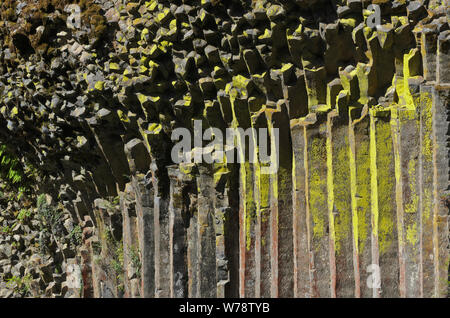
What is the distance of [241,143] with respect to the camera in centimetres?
663

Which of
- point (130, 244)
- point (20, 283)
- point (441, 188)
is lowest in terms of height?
point (20, 283)

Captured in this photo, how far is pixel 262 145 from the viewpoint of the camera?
651 cm

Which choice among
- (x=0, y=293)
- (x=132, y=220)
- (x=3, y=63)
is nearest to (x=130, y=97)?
(x=132, y=220)

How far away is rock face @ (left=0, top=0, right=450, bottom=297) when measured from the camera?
5.61 m

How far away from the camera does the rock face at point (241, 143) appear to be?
221 inches

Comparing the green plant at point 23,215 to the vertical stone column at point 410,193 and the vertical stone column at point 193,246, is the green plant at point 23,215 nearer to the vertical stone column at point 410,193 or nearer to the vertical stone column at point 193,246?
the vertical stone column at point 193,246

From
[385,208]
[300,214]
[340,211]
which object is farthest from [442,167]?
[300,214]

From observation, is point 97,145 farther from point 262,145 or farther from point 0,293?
point 0,293

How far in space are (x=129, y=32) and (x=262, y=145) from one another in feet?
5.25

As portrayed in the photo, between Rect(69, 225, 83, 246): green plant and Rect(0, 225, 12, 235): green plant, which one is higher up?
Rect(0, 225, 12, 235): green plant

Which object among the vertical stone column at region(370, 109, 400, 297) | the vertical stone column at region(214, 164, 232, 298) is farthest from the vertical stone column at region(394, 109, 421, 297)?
the vertical stone column at region(214, 164, 232, 298)

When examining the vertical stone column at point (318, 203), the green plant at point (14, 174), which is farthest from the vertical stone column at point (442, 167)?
the green plant at point (14, 174)

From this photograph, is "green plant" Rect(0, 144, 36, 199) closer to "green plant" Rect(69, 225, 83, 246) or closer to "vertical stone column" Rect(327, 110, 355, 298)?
"green plant" Rect(69, 225, 83, 246)

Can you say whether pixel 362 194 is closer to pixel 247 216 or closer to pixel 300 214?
pixel 300 214
